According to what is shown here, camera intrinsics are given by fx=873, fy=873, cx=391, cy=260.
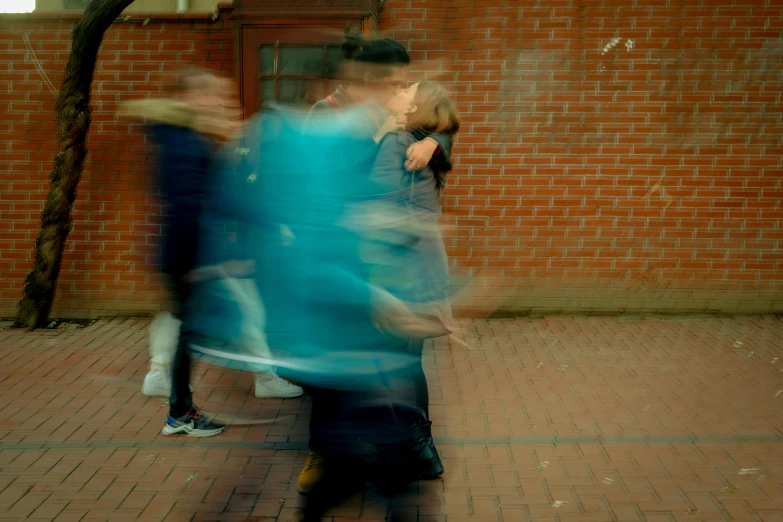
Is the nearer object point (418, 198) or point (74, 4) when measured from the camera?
point (418, 198)

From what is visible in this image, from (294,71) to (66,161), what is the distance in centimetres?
204

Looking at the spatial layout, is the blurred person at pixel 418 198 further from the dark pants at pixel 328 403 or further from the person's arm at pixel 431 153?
the dark pants at pixel 328 403

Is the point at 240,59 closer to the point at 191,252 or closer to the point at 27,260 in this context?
the point at 27,260

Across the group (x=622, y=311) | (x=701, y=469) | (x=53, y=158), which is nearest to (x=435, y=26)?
(x=622, y=311)

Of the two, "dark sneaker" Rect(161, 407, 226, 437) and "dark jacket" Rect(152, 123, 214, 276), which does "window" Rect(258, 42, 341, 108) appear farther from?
"dark sneaker" Rect(161, 407, 226, 437)

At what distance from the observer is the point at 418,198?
3.46m

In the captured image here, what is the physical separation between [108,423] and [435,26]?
14.4 ft

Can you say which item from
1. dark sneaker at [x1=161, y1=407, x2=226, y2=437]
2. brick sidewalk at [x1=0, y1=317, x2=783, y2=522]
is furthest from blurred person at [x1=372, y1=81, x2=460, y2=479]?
dark sneaker at [x1=161, y1=407, x2=226, y2=437]

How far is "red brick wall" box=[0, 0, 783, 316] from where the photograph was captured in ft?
24.8

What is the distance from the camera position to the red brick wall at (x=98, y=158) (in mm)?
7582

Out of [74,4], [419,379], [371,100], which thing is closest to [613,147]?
[419,379]

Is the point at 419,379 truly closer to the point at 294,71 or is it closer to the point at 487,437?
the point at 487,437

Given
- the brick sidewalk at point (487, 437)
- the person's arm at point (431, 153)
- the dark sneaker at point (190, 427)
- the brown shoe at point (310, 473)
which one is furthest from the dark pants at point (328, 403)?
the dark sneaker at point (190, 427)

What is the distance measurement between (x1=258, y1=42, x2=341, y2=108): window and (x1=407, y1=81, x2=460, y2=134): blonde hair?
143 inches
